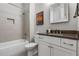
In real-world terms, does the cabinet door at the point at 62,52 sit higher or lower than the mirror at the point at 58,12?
lower

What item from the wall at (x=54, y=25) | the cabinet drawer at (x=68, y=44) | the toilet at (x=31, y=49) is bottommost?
the toilet at (x=31, y=49)

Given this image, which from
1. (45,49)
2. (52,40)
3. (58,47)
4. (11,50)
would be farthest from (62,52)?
(11,50)

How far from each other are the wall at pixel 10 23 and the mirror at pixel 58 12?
1356mm

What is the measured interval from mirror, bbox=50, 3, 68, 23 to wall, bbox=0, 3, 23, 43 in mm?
1356

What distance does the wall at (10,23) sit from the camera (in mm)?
2500

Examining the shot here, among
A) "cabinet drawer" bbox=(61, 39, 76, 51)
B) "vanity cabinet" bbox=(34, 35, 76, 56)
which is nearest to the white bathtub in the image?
"vanity cabinet" bbox=(34, 35, 76, 56)

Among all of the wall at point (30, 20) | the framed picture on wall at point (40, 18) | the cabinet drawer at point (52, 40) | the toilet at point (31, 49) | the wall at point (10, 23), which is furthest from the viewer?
the wall at point (30, 20)

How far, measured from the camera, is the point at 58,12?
6.75ft

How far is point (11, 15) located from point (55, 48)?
6.67 feet

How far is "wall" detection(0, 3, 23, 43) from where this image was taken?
250 cm

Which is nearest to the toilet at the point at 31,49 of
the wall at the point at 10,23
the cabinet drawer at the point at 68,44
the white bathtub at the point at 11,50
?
the white bathtub at the point at 11,50

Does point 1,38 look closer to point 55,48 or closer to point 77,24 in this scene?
point 55,48

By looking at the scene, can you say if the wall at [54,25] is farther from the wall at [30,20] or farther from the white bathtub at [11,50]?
the white bathtub at [11,50]

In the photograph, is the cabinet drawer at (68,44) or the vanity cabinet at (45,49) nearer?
the cabinet drawer at (68,44)
